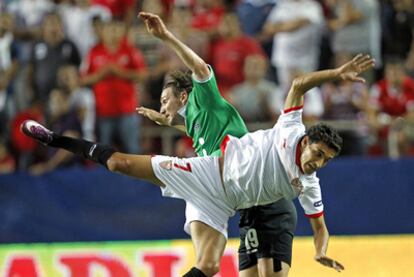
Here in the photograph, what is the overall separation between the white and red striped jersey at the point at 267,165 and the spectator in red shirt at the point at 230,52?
473cm

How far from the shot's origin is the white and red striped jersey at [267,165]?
23.8 ft

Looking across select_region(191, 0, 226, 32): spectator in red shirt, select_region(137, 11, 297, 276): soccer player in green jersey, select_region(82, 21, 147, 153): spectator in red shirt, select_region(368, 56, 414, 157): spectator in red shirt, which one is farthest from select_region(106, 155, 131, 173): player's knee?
select_region(191, 0, 226, 32): spectator in red shirt

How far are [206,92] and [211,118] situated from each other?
22 cm

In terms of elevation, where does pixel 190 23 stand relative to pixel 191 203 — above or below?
above

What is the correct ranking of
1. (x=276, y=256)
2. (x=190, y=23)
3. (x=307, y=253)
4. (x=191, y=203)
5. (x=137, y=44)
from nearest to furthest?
(x=191, y=203) < (x=276, y=256) < (x=307, y=253) < (x=190, y=23) < (x=137, y=44)

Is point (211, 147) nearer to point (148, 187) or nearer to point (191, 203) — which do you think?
point (191, 203)

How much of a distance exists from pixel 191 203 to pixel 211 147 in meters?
0.49

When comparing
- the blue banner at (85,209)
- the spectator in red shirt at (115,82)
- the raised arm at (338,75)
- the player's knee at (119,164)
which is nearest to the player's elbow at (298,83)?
the raised arm at (338,75)

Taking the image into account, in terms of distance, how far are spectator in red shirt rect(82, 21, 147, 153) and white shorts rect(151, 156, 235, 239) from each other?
14.5 ft

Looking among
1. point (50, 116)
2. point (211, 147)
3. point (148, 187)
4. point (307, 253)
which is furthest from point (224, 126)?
point (50, 116)

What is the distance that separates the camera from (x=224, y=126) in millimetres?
7789

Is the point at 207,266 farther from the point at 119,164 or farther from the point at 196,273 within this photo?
the point at 119,164

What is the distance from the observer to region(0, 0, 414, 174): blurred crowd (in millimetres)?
11859

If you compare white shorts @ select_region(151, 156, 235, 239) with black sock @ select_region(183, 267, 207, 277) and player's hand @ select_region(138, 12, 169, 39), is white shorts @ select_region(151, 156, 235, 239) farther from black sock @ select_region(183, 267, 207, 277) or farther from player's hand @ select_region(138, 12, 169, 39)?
player's hand @ select_region(138, 12, 169, 39)
